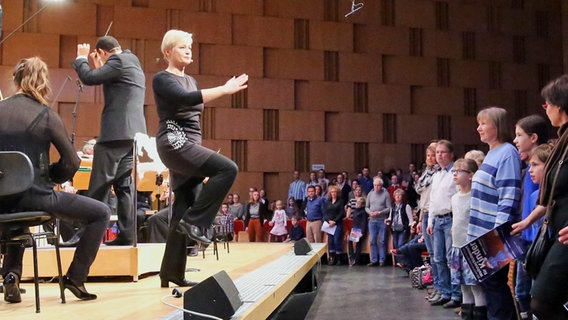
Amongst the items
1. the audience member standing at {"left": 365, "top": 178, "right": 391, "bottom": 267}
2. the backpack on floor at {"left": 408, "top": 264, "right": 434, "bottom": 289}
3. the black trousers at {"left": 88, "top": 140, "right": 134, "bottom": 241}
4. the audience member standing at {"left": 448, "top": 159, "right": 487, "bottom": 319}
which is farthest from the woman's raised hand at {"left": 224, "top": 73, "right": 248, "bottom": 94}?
the audience member standing at {"left": 365, "top": 178, "right": 391, "bottom": 267}

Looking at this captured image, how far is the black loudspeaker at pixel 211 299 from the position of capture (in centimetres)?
171

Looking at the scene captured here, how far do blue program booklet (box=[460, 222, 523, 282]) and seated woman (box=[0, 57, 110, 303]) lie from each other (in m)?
1.61

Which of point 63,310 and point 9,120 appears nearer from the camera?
point 63,310

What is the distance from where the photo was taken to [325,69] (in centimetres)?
1115

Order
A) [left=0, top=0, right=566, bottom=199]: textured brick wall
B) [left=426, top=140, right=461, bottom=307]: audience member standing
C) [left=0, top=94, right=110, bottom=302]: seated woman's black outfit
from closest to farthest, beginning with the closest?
[left=0, top=94, right=110, bottom=302]: seated woman's black outfit < [left=426, top=140, right=461, bottom=307]: audience member standing < [left=0, top=0, right=566, bottom=199]: textured brick wall

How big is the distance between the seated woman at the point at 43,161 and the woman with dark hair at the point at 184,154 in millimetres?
322

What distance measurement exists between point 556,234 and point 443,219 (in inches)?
78.9

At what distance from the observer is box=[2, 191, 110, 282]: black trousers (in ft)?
7.33

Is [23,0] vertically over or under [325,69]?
over

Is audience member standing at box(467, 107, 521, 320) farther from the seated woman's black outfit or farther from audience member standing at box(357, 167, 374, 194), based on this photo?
audience member standing at box(357, 167, 374, 194)

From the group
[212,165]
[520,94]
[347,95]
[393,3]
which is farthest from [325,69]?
[212,165]

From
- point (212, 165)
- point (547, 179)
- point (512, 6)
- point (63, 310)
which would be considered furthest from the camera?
point (512, 6)

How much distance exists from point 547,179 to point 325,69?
370 inches

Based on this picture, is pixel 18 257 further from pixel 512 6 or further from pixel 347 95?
pixel 512 6
